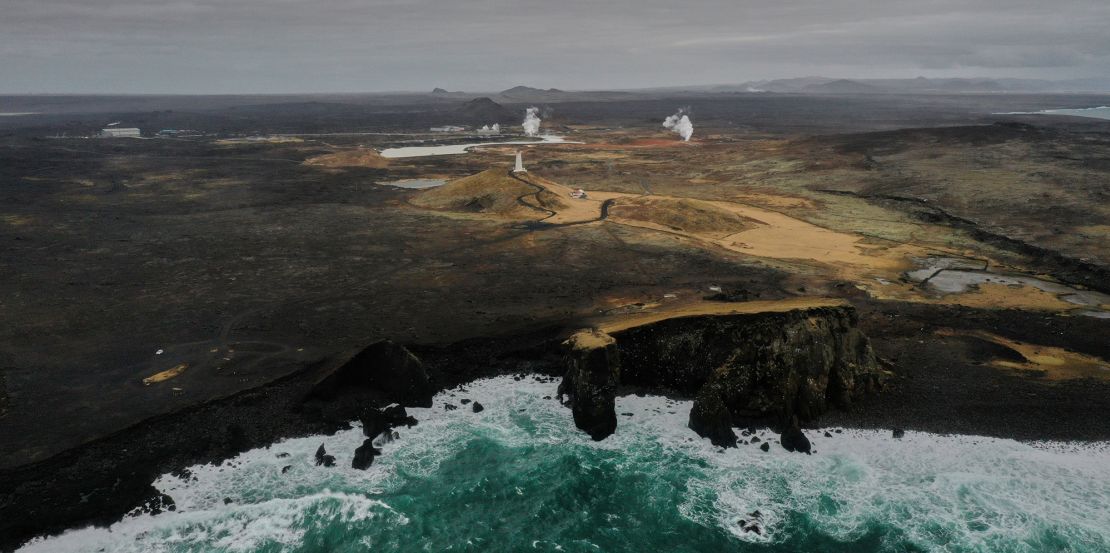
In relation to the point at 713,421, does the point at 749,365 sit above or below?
above

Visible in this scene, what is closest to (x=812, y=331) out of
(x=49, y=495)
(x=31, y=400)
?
(x=49, y=495)

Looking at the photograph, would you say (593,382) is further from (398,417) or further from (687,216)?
(687,216)

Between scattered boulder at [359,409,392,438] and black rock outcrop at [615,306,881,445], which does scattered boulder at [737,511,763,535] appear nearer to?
black rock outcrop at [615,306,881,445]

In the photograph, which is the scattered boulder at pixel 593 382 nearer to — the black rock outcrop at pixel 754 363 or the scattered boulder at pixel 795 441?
the black rock outcrop at pixel 754 363

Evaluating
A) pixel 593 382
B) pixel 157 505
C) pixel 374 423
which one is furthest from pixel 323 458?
pixel 593 382

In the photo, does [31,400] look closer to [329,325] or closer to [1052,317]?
[329,325]

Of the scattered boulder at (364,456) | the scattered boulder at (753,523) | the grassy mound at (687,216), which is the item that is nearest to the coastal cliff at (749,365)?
the scattered boulder at (753,523)
